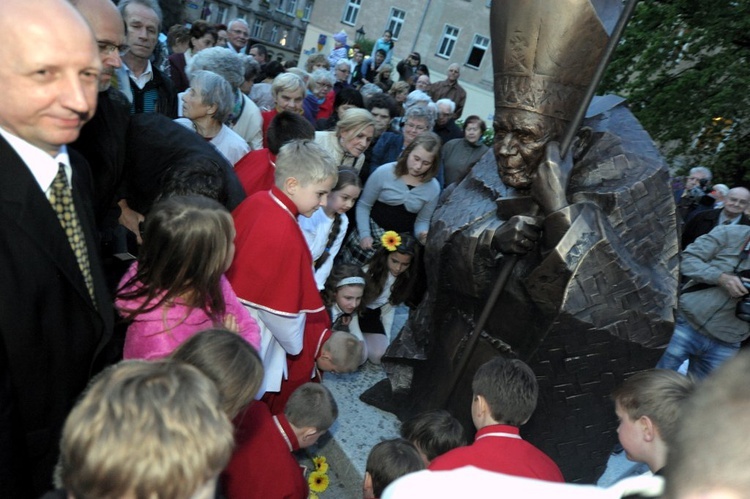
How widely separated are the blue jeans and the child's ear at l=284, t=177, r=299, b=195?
3028 mm

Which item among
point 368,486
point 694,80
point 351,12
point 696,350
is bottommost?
point 368,486

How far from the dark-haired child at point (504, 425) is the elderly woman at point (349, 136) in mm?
2546

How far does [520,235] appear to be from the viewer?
8.49 ft

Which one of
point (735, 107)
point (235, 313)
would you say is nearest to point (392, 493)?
point (235, 313)

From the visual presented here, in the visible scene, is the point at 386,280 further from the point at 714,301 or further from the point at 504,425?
the point at 714,301

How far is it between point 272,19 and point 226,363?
141 ft

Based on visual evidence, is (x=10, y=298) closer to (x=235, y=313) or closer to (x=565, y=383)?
(x=235, y=313)

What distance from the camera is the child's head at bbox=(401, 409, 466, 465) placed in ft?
8.56

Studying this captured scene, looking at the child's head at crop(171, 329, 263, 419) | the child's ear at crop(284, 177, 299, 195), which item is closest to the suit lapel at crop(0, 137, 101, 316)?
the child's head at crop(171, 329, 263, 419)

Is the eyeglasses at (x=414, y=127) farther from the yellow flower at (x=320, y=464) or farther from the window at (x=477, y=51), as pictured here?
the window at (x=477, y=51)

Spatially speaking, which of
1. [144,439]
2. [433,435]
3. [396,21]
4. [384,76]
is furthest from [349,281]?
[396,21]

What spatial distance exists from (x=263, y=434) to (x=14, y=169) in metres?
1.47

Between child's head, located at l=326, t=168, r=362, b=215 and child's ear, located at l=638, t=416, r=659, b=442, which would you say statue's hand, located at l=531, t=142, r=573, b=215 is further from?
child's head, located at l=326, t=168, r=362, b=215

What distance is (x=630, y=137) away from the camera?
2855 millimetres
